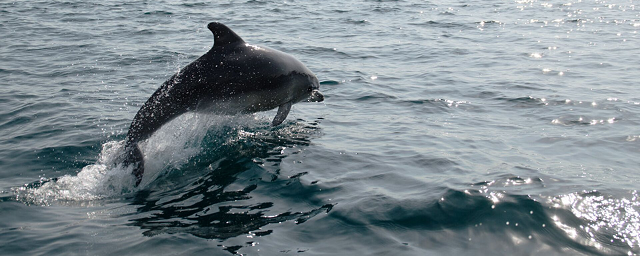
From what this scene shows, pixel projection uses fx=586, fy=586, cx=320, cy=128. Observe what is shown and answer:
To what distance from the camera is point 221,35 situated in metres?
8.37

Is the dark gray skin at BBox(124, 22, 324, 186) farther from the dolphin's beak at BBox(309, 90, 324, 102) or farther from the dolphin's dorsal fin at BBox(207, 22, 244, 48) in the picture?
the dolphin's beak at BBox(309, 90, 324, 102)

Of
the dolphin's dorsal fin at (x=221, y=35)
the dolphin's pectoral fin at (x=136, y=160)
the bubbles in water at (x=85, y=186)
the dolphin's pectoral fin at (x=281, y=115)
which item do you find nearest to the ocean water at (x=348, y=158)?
the bubbles in water at (x=85, y=186)

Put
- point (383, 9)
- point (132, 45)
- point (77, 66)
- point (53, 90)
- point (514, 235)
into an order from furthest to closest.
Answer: point (383, 9), point (132, 45), point (77, 66), point (53, 90), point (514, 235)

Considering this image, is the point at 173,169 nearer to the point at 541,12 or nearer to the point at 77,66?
the point at 77,66

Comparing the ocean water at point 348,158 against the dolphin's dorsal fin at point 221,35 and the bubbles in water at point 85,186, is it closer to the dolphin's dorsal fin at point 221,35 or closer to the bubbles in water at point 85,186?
the bubbles in water at point 85,186

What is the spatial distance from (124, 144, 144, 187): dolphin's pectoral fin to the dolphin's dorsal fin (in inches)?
74.0

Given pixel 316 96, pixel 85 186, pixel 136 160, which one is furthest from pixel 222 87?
pixel 85 186

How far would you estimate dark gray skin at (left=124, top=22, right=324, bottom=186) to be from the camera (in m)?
7.93

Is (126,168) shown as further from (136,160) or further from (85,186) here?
(85,186)

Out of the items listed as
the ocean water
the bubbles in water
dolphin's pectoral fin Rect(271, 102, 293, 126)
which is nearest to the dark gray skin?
dolphin's pectoral fin Rect(271, 102, 293, 126)

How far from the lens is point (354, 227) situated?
239 inches

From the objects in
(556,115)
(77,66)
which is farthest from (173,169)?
(77,66)

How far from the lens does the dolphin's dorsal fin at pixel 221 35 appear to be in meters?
8.27

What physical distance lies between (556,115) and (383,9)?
Result: 17.7 m
